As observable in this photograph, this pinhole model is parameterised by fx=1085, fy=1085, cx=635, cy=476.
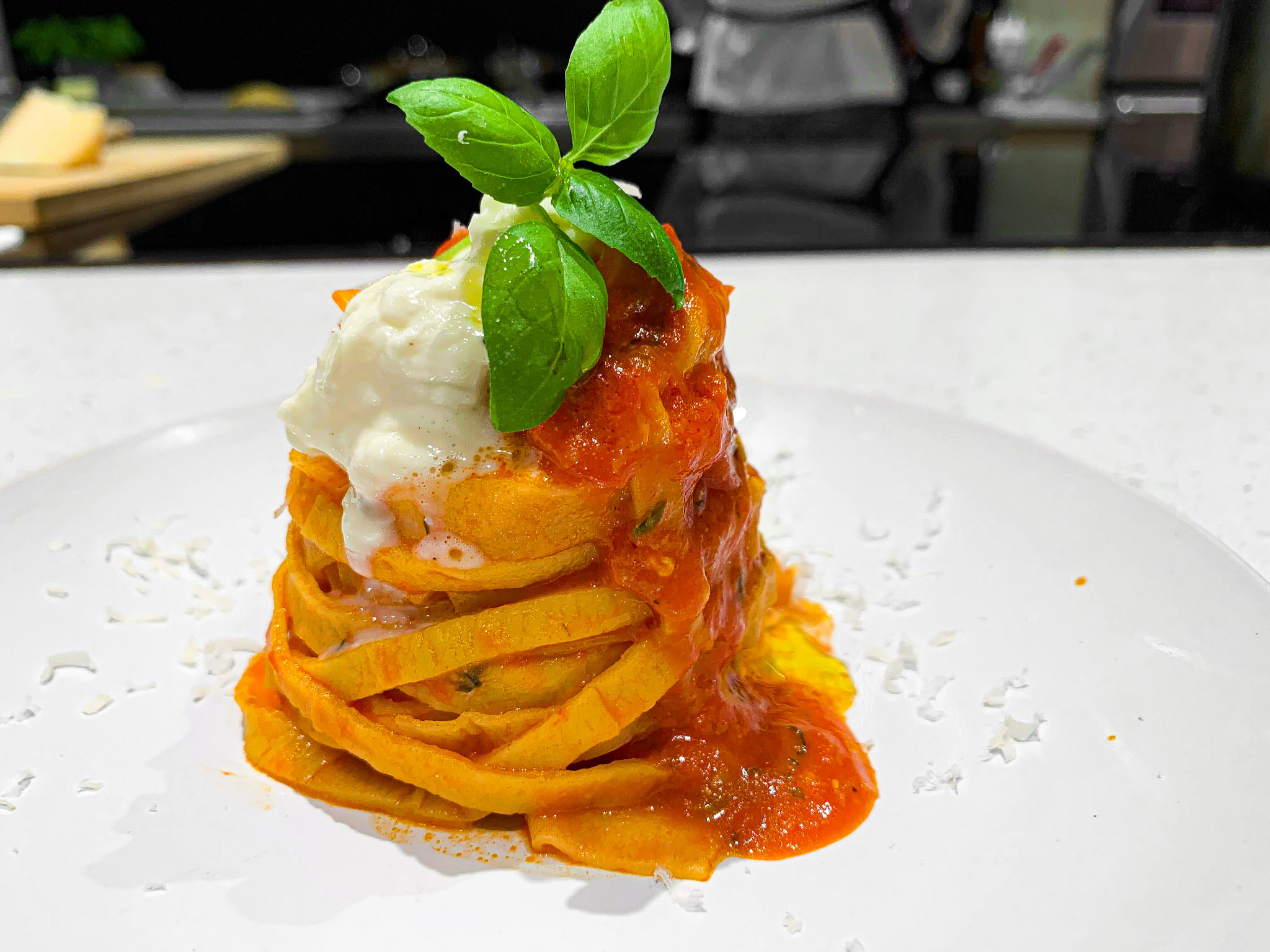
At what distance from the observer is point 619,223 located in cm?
145

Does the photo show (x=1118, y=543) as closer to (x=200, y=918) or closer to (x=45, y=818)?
(x=200, y=918)

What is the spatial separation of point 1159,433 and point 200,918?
241 centimetres

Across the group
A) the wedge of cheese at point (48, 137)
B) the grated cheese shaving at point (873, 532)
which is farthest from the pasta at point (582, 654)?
the wedge of cheese at point (48, 137)

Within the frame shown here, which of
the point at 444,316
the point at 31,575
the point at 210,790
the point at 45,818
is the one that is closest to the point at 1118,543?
the point at 444,316

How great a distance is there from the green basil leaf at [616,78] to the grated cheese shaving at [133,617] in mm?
1070

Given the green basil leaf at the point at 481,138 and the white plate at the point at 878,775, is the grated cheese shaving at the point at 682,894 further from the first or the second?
the green basil leaf at the point at 481,138

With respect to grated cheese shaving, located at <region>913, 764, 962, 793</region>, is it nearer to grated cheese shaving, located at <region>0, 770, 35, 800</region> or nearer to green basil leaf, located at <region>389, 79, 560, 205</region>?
green basil leaf, located at <region>389, 79, 560, 205</region>

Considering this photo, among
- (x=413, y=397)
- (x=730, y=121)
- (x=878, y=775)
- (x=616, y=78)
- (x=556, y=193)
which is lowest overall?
(x=730, y=121)

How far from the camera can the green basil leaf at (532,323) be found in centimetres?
138

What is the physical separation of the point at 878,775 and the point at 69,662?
127cm

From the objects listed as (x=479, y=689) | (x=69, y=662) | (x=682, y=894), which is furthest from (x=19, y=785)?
(x=682, y=894)

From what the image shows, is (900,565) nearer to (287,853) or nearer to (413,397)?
(413,397)

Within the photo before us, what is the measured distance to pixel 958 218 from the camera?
5.18 meters

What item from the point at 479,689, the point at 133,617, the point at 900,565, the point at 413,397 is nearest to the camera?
the point at 413,397
